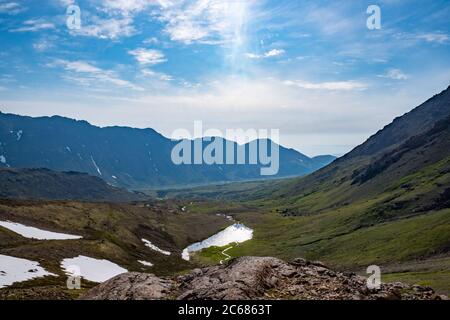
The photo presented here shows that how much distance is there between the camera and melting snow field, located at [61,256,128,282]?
8748cm

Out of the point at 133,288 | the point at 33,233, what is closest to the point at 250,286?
the point at 133,288

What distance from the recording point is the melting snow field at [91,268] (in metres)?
87.5

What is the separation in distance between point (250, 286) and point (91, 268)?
76525mm

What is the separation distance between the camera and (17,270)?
70688 millimetres

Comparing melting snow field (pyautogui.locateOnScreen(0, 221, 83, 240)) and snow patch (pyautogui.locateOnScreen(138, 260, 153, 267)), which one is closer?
melting snow field (pyautogui.locateOnScreen(0, 221, 83, 240))

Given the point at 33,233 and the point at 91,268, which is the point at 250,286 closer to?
the point at 91,268

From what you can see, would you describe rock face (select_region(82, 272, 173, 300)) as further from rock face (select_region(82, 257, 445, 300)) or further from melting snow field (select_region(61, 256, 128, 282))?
melting snow field (select_region(61, 256, 128, 282))

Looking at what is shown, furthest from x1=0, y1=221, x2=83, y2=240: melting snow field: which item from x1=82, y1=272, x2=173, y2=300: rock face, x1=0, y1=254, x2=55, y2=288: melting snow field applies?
x1=82, y1=272, x2=173, y2=300: rock face

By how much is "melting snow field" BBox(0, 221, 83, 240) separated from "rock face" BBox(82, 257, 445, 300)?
317 feet
